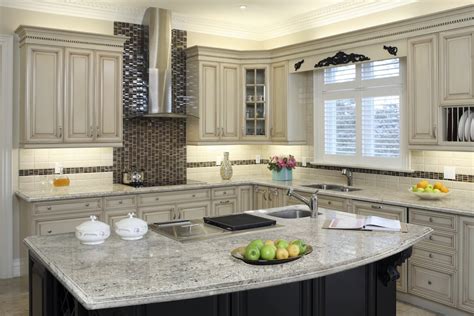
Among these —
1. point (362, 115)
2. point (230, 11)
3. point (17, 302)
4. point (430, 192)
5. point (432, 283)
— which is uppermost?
point (230, 11)

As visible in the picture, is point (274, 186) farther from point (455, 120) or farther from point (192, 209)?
point (455, 120)

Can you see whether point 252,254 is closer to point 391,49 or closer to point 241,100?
point 391,49

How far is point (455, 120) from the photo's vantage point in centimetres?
443

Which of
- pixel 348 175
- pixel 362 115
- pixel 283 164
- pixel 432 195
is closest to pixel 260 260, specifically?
pixel 432 195

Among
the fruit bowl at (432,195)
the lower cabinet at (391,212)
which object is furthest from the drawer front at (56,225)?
the fruit bowl at (432,195)

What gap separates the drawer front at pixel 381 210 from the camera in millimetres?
4293

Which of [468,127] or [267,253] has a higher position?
[468,127]

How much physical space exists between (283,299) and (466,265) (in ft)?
6.75

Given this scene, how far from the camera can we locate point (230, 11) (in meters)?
6.02

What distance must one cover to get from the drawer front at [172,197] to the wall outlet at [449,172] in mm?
2657

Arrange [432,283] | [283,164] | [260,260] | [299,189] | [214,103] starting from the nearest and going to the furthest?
1. [260,260]
2. [432,283]
3. [299,189]
4. [283,164]
5. [214,103]

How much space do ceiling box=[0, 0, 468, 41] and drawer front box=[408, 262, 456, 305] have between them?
9.18 feet

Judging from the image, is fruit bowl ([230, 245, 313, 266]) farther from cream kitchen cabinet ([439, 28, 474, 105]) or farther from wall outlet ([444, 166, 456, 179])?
wall outlet ([444, 166, 456, 179])

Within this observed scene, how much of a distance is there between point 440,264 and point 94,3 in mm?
4539
